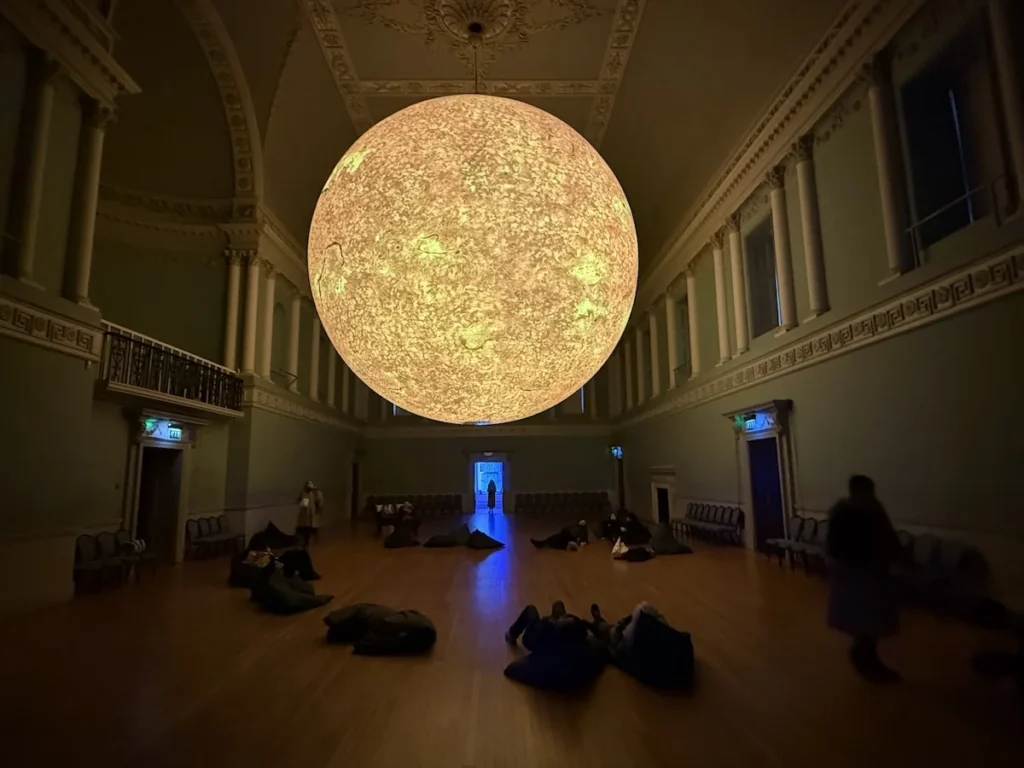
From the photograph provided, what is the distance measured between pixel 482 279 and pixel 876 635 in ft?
11.7

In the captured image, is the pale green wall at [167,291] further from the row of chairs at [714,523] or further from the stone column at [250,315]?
the row of chairs at [714,523]

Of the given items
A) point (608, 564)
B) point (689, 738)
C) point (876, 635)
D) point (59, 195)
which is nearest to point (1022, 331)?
point (876, 635)

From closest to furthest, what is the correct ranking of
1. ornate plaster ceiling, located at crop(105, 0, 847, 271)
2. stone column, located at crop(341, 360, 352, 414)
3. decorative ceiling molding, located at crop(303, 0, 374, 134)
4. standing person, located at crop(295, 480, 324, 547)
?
ornate plaster ceiling, located at crop(105, 0, 847, 271), decorative ceiling molding, located at crop(303, 0, 374, 134), standing person, located at crop(295, 480, 324, 547), stone column, located at crop(341, 360, 352, 414)

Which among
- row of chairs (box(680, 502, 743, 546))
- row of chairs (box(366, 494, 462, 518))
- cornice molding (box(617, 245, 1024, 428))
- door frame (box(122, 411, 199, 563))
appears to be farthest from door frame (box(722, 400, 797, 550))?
row of chairs (box(366, 494, 462, 518))

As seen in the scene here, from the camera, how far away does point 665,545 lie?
1026 cm

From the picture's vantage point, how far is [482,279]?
3449mm

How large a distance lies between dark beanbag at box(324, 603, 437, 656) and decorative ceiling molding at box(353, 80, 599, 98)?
10329 millimetres

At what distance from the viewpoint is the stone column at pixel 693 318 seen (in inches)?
533

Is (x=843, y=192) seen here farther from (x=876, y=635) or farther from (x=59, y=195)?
(x=59, y=195)

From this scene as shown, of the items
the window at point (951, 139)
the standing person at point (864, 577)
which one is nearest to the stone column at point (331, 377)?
the window at point (951, 139)

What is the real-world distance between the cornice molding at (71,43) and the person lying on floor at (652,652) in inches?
341

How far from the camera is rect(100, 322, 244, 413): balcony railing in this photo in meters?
8.48

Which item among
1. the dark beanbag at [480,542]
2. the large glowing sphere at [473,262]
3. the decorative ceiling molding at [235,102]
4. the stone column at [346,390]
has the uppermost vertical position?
the decorative ceiling molding at [235,102]

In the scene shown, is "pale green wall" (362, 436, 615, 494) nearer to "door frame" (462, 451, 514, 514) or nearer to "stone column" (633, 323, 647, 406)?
"door frame" (462, 451, 514, 514)
